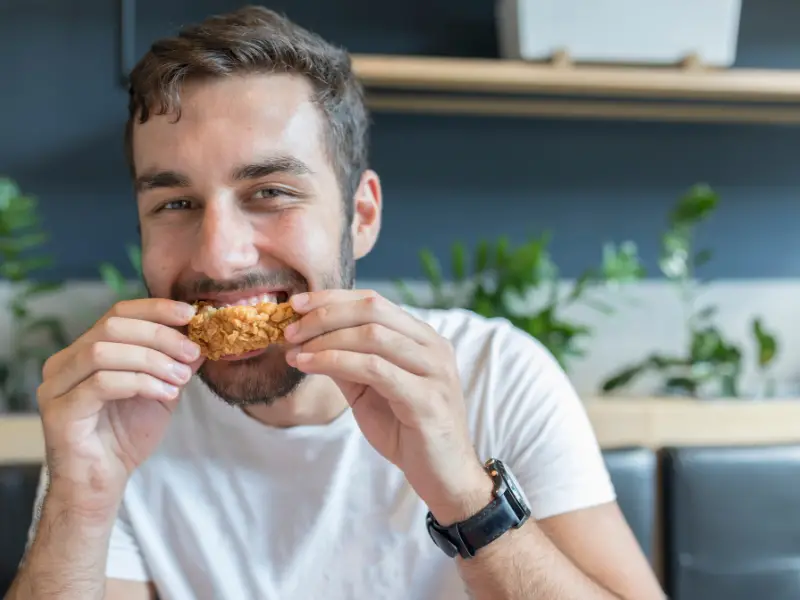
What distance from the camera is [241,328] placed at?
108 centimetres

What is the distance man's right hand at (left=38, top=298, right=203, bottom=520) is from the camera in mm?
1050

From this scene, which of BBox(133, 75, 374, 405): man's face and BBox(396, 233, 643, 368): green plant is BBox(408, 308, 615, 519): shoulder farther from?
BBox(396, 233, 643, 368): green plant

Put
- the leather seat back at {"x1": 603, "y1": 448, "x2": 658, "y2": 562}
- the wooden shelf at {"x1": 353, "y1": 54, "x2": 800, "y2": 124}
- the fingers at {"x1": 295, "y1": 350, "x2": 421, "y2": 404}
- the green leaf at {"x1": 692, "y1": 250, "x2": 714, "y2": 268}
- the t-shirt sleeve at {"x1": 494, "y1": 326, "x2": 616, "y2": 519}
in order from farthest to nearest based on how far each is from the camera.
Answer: the green leaf at {"x1": 692, "y1": 250, "x2": 714, "y2": 268} < the wooden shelf at {"x1": 353, "y1": 54, "x2": 800, "y2": 124} < the leather seat back at {"x1": 603, "y1": 448, "x2": 658, "y2": 562} < the t-shirt sleeve at {"x1": 494, "y1": 326, "x2": 616, "y2": 519} < the fingers at {"x1": 295, "y1": 350, "x2": 421, "y2": 404}

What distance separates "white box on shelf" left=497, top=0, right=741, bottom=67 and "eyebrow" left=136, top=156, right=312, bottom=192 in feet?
3.65

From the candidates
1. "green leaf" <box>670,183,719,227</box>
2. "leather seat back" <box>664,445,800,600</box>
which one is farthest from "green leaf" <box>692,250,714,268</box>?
"leather seat back" <box>664,445,800,600</box>

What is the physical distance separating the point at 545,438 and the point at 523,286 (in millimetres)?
807

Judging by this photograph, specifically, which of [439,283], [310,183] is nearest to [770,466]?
[439,283]

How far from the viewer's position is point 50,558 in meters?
1.14

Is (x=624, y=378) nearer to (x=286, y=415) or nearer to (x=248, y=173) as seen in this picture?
(x=286, y=415)

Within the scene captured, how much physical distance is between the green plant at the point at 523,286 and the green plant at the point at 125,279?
0.68 m

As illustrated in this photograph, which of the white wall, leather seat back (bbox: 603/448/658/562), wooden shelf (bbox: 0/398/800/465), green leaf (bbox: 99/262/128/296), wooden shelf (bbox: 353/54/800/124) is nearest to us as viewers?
leather seat back (bbox: 603/448/658/562)

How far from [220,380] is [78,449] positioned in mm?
221

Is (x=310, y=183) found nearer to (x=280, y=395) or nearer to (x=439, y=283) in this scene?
(x=280, y=395)

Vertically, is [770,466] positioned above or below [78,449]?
below
